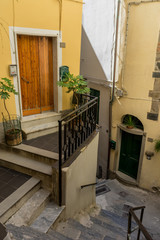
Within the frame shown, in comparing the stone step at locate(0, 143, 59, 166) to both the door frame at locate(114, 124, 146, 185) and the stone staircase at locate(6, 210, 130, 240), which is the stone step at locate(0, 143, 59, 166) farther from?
the door frame at locate(114, 124, 146, 185)

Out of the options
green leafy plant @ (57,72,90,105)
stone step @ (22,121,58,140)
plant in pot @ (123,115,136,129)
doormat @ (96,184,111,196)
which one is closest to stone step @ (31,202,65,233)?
stone step @ (22,121,58,140)

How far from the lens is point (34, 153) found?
4.68 meters

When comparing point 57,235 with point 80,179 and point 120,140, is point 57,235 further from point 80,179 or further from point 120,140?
point 120,140

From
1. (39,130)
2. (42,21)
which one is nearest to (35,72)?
(42,21)

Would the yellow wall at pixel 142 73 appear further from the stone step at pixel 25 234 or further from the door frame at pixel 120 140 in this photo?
the stone step at pixel 25 234

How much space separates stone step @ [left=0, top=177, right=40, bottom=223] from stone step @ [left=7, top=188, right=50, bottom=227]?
0.07 m

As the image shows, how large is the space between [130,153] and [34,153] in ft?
18.3

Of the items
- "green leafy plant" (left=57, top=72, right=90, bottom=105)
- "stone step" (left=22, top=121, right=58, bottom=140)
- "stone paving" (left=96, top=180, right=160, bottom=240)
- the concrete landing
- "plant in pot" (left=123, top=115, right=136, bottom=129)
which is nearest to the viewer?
the concrete landing

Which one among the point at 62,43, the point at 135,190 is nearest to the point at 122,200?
the point at 135,190

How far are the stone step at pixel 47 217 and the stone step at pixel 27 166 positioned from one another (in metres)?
0.39

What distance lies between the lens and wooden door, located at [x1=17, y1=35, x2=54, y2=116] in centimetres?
557

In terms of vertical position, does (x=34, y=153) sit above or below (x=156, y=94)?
below

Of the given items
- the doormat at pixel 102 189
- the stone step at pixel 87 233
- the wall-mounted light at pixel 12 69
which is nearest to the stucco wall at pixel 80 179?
the stone step at pixel 87 233

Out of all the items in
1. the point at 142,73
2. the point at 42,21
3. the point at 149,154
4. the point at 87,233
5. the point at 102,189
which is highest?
the point at 42,21
